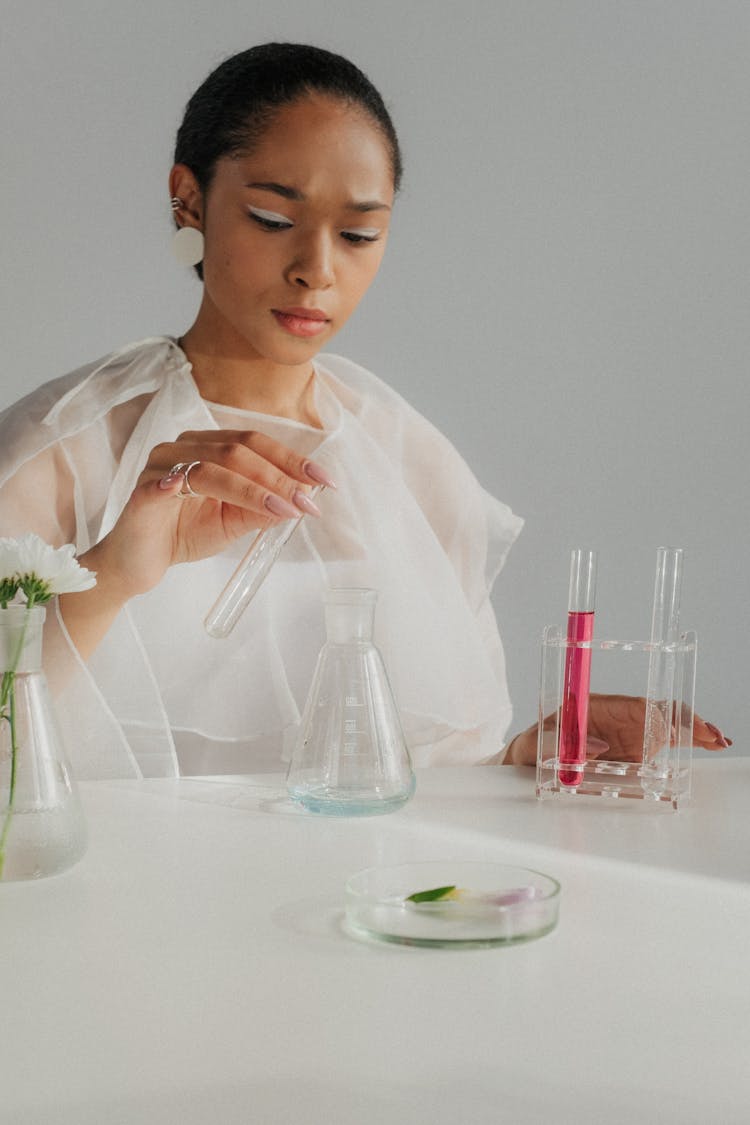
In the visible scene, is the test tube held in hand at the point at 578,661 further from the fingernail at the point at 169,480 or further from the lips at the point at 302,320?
the lips at the point at 302,320

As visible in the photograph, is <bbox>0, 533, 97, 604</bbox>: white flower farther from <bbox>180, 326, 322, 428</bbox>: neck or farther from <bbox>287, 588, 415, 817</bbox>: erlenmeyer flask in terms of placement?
<bbox>180, 326, 322, 428</bbox>: neck

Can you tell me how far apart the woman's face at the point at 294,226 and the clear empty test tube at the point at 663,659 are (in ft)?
1.86

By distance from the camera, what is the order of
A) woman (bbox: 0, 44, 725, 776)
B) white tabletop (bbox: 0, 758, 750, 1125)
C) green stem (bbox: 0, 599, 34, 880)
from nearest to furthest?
white tabletop (bbox: 0, 758, 750, 1125)
green stem (bbox: 0, 599, 34, 880)
woman (bbox: 0, 44, 725, 776)

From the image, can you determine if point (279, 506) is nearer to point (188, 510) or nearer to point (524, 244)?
point (188, 510)

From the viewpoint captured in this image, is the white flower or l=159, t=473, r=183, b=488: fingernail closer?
the white flower

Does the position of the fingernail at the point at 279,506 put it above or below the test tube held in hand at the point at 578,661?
above

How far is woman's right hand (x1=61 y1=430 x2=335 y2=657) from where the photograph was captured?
1.29 m

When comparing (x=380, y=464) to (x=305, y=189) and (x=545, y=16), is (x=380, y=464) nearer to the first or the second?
A: (x=305, y=189)

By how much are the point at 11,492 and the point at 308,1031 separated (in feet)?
3.00

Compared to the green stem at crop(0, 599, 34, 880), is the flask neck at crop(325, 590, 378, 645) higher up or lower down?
higher up

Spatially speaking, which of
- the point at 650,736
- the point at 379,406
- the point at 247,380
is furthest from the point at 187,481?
the point at 650,736

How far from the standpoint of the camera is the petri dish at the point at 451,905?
754 millimetres

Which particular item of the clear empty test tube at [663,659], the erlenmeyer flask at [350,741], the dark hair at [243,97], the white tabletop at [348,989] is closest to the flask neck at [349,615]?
the erlenmeyer flask at [350,741]

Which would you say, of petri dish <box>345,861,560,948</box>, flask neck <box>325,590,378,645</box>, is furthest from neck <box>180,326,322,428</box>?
petri dish <box>345,861,560,948</box>
